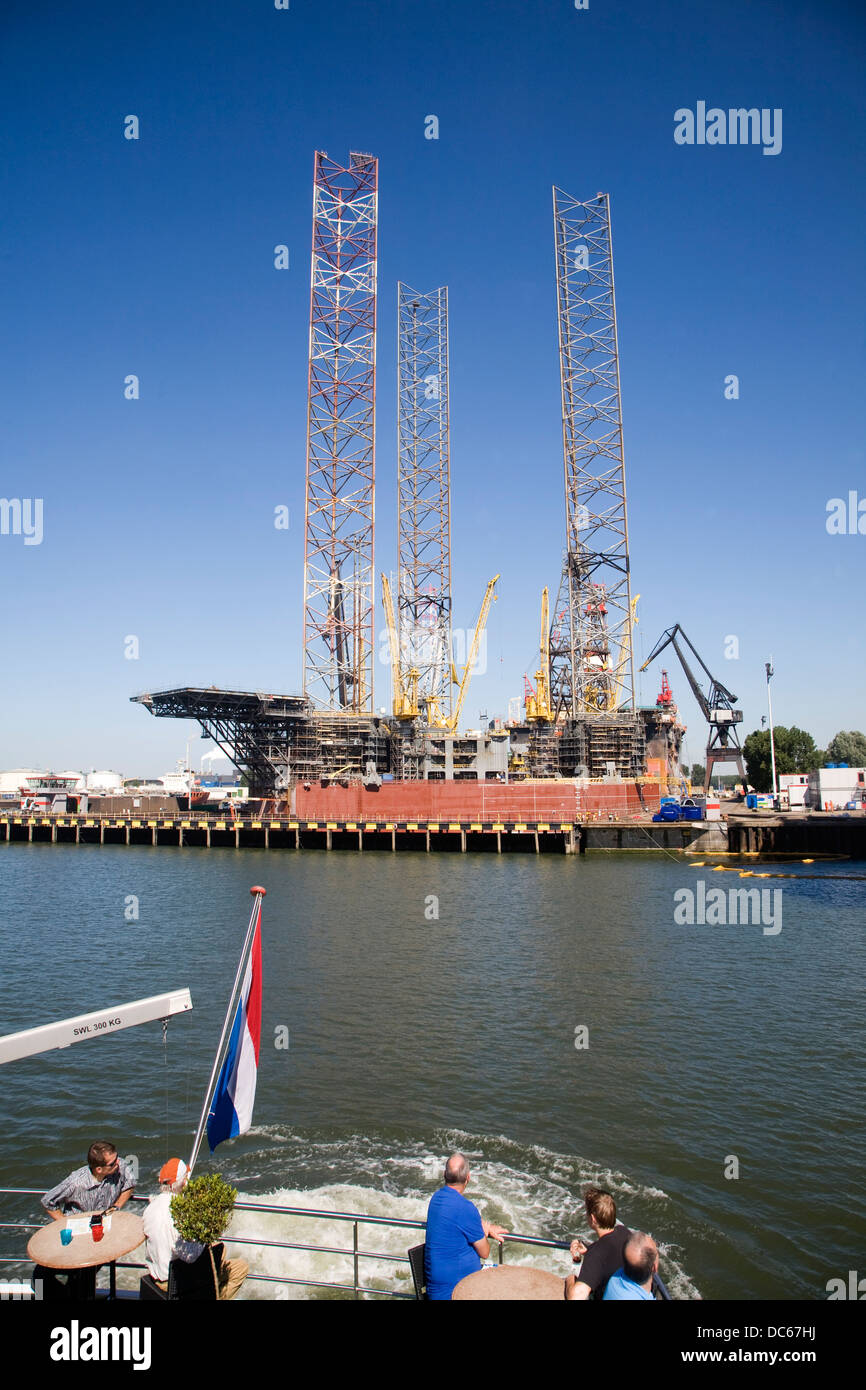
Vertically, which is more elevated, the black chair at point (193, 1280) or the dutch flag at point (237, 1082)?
the dutch flag at point (237, 1082)

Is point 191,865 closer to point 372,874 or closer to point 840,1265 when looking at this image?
point 372,874

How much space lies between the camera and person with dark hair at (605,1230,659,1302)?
634 centimetres

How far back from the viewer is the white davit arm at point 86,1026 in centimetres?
818

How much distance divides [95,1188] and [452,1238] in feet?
12.1

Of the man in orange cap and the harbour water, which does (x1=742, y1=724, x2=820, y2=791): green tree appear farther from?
the man in orange cap

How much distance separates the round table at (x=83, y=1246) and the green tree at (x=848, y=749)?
5661 inches

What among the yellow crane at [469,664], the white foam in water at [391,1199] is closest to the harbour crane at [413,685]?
the yellow crane at [469,664]

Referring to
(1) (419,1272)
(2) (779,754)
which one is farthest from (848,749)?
(1) (419,1272)

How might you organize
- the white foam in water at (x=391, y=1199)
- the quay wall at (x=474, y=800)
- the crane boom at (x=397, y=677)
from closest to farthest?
the white foam in water at (x=391, y=1199) → the quay wall at (x=474, y=800) → the crane boom at (x=397, y=677)

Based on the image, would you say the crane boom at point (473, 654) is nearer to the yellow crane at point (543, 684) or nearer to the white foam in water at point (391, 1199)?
the yellow crane at point (543, 684)

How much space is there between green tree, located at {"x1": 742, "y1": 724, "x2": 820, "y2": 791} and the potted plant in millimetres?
95859
